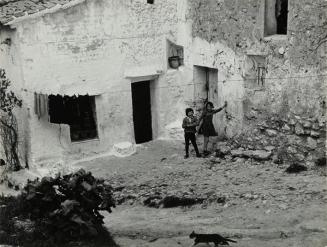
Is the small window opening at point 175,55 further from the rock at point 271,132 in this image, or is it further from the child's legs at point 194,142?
the rock at point 271,132

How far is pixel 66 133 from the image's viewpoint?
479 inches

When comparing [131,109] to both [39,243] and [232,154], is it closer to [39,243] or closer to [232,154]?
[232,154]

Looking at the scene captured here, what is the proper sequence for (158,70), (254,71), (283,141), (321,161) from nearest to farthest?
(321,161) → (283,141) → (254,71) → (158,70)

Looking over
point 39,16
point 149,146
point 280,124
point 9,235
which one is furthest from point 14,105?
point 280,124

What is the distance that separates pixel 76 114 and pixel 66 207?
5.40 metres

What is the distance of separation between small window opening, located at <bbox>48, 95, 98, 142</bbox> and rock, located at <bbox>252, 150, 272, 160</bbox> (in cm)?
418

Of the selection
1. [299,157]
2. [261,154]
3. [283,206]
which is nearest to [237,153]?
[261,154]

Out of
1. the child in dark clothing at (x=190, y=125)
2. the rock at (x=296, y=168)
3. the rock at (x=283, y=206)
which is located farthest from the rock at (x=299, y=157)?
the child in dark clothing at (x=190, y=125)

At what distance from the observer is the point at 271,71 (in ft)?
34.4

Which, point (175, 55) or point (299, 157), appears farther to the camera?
point (175, 55)

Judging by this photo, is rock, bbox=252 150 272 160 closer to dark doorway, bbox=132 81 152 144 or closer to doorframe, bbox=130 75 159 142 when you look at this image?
doorframe, bbox=130 75 159 142

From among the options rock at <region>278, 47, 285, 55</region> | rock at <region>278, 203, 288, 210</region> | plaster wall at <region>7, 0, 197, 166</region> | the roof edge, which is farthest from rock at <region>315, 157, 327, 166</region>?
the roof edge

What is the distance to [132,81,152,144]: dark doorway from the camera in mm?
13227

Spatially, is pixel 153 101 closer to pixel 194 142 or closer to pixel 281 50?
pixel 194 142
